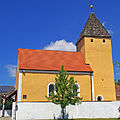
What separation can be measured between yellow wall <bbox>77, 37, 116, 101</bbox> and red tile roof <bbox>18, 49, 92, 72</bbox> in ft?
4.95

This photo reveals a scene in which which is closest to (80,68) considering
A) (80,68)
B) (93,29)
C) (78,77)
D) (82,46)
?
(80,68)

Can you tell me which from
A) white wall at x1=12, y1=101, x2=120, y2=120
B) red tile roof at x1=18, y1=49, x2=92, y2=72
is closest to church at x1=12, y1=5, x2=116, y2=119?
red tile roof at x1=18, y1=49, x2=92, y2=72

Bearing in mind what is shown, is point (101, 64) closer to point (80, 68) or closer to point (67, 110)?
point (80, 68)

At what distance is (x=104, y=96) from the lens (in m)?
25.5

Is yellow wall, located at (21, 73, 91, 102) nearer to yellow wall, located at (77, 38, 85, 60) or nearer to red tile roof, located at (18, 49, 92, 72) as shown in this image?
red tile roof, located at (18, 49, 92, 72)

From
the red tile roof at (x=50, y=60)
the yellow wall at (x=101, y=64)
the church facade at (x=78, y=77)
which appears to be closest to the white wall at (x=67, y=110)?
the church facade at (x=78, y=77)

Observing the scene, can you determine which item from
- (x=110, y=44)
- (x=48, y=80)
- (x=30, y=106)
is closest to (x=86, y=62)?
(x=110, y=44)

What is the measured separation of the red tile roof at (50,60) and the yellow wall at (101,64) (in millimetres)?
1508

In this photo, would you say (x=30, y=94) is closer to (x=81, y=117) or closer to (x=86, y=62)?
(x=81, y=117)

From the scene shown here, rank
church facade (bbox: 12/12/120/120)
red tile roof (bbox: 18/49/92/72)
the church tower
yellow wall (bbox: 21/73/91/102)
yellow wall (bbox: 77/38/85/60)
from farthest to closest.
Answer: yellow wall (bbox: 77/38/85/60), the church tower, red tile roof (bbox: 18/49/92/72), yellow wall (bbox: 21/73/91/102), church facade (bbox: 12/12/120/120)

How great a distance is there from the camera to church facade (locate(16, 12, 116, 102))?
2294 centimetres

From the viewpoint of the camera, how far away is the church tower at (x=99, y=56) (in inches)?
1015

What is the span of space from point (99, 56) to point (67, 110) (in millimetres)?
11114

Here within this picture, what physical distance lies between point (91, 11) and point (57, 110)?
20.0 meters
